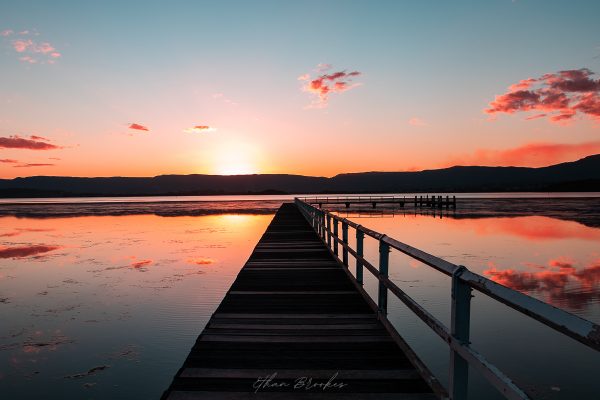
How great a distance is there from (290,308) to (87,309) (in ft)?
21.0

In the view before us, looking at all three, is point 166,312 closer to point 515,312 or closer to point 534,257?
point 515,312

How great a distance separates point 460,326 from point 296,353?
2.48 m

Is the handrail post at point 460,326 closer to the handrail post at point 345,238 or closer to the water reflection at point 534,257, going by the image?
the handrail post at point 345,238

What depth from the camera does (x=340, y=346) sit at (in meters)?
5.20

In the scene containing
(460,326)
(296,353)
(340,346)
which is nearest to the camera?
(460,326)

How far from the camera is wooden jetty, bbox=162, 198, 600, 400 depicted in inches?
107

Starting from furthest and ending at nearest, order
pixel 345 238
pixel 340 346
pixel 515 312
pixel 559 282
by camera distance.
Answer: pixel 559 282
pixel 515 312
pixel 345 238
pixel 340 346

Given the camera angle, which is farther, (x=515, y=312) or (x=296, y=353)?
(x=515, y=312)

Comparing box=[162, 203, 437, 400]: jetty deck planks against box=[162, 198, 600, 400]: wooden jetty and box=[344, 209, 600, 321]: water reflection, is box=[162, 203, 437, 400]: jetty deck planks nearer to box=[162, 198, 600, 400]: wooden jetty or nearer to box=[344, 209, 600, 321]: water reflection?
box=[162, 198, 600, 400]: wooden jetty

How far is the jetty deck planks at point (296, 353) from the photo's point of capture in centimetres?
409

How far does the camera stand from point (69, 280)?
46.5 ft

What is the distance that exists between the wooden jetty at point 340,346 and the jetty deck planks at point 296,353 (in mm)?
11

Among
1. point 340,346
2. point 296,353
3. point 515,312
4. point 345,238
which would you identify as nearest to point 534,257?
point 515,312

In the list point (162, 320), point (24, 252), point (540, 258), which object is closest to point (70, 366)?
point (162, 320)
